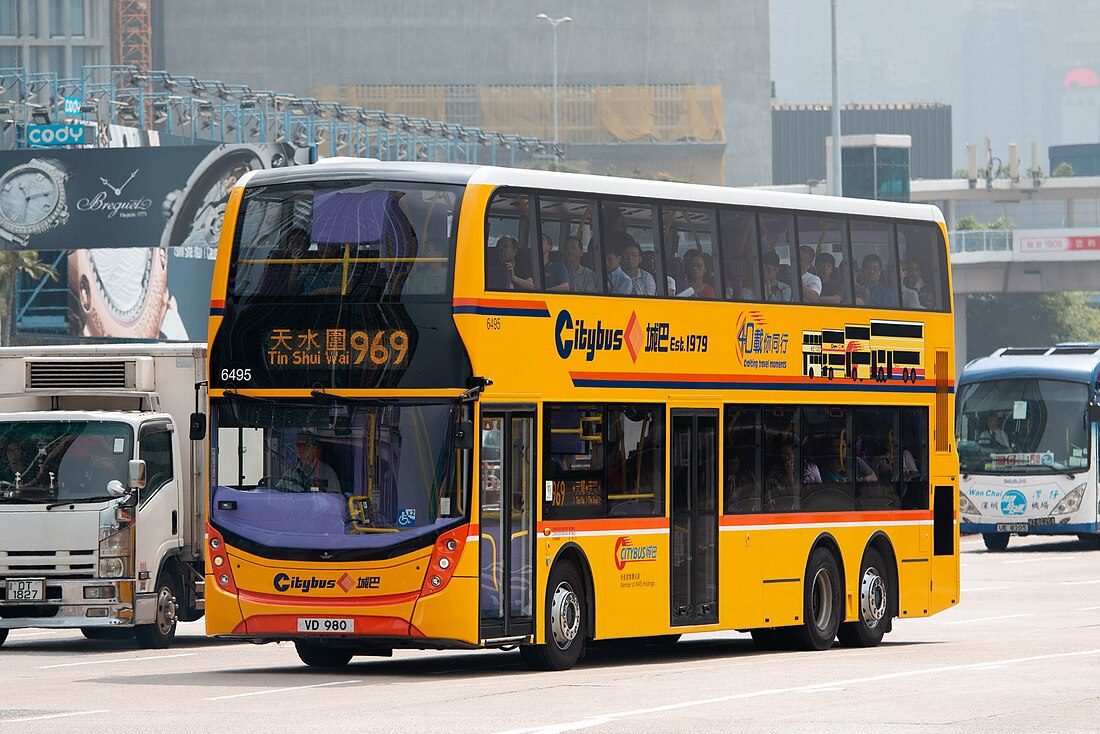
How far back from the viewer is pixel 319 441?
655 inches

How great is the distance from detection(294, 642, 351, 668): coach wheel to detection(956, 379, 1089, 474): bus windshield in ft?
71.4

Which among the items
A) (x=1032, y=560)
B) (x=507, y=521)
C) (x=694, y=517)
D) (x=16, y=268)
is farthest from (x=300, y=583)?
(x=16, y=268)

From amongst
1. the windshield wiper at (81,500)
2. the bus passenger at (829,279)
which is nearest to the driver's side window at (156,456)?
the windshield wiper at (81,500)

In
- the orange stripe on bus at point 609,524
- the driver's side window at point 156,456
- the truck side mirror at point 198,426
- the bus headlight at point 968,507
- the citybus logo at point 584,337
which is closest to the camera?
the truck side mirror at point 198,426

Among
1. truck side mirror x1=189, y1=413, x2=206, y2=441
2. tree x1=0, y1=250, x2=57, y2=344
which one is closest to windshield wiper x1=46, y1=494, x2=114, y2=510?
truck side mirror x1=189, y1=413, x2=206, y2=441

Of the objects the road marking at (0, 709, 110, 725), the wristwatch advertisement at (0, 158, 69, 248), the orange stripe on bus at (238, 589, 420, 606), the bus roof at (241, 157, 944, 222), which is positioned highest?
the wristwatch advertisement at (0, 158, 69, 248)

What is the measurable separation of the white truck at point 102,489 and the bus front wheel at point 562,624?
14.7ft

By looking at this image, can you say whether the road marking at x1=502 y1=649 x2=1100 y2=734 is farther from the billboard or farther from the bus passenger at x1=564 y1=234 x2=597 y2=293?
the billboard

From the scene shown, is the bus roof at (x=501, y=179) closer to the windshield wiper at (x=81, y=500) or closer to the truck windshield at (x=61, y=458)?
the truck windshield at (x=61, y=458)

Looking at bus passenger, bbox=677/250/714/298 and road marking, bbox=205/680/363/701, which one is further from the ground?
bus passenger, bbox=677/250/714/298

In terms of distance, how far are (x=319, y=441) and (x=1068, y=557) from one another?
22898 mm

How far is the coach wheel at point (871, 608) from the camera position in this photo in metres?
21.3

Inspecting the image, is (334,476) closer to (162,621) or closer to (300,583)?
(300,583)

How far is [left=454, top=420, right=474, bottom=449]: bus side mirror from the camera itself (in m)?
16.3
